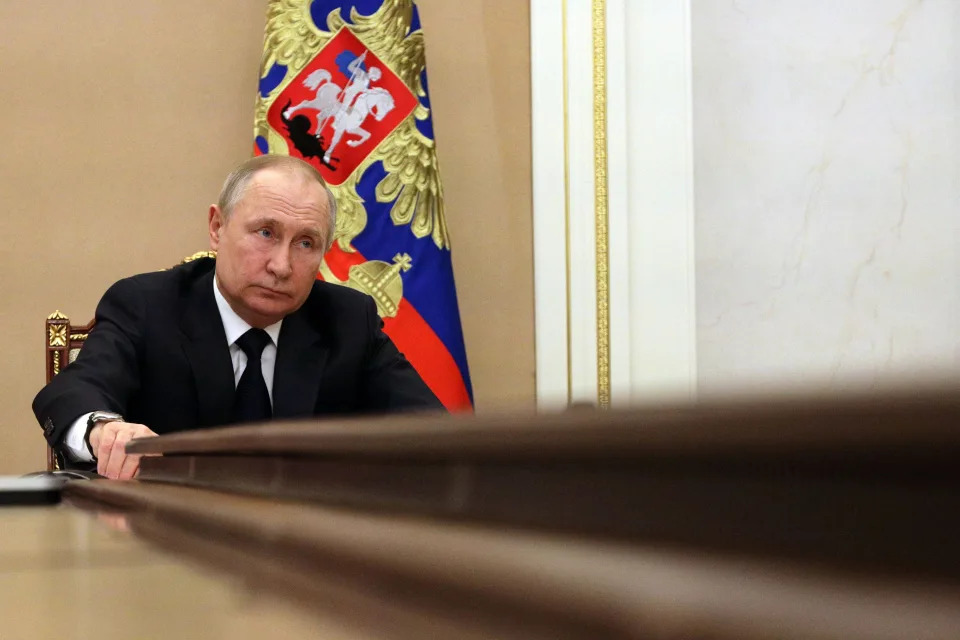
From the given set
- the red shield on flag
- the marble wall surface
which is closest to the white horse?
the red shield on flag

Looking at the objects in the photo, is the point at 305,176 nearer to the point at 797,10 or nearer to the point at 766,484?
the point at 766,484

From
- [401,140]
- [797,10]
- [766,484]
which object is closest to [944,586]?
[766,484]

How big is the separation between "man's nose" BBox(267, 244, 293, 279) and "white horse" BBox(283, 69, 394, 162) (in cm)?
148

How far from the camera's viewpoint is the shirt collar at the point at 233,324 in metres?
2.71

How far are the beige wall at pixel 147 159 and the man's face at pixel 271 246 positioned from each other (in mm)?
1501

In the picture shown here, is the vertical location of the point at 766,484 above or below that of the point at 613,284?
below

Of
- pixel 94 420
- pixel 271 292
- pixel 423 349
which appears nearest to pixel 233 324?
pixel 271 292

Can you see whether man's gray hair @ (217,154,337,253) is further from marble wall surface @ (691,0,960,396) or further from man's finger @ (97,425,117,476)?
marble wall surface @ (691,0,960,396)

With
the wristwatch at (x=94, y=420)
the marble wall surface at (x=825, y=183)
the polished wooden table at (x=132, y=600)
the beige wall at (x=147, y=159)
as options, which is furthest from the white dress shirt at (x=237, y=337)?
the marble wall surface at (x=825, y=183)

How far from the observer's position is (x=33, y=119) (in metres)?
4.05

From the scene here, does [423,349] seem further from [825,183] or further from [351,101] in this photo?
[825,183]

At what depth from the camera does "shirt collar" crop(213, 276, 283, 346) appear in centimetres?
271

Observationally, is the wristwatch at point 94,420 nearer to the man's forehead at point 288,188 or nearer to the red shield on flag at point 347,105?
the man's forehead at point 288,188

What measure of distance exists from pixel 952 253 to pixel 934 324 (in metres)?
0.35
